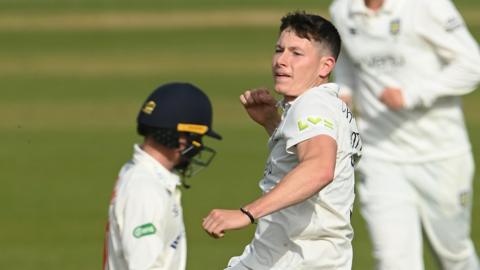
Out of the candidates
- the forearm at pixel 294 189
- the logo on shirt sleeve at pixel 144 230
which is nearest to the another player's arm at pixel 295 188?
the forearm at pixel 294 189

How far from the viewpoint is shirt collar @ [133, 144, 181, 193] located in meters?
6.29

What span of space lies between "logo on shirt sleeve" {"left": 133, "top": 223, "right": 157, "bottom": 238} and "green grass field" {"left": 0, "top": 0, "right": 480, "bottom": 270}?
4419 mm

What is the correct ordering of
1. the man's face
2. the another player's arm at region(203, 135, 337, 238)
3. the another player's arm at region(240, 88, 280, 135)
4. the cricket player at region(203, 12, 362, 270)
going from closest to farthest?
the another player's arm at region(203, 135, 337, 238), the cricket player at region(203, 12, 362, 270), the man's face, the another player's arm at region(240, 88, 280, 135)

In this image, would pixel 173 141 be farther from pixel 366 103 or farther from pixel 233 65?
pixel 233 65

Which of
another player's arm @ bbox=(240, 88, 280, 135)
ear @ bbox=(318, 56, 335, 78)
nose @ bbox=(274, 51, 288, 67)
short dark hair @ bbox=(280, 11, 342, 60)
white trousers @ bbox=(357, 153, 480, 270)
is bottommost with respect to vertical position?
white trousers @ bbox=(357, 153, 480, 270)

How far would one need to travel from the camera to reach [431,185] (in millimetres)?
8586

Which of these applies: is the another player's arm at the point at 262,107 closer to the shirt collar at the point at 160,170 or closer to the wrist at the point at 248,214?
the shirt collar at the point at 160,170

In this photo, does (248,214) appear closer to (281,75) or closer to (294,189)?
(294,189)

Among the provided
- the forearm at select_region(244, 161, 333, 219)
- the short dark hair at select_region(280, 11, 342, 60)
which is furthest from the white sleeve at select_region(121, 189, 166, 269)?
the short dark hair at select_region(280, 11, 342, 60)

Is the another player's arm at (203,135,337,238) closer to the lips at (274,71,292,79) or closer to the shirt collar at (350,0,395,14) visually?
the lips at (274,71,292,79)

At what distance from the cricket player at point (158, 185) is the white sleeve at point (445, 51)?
2143 mm

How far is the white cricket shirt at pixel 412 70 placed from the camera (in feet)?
27.7

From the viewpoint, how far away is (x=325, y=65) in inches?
237

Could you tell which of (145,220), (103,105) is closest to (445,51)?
(145,220)
